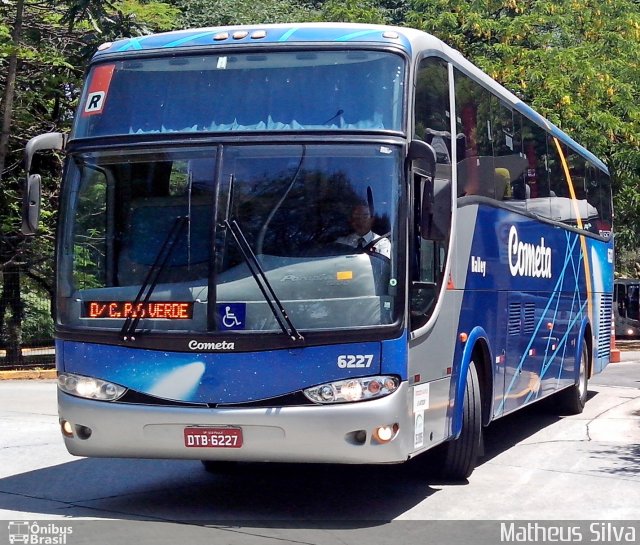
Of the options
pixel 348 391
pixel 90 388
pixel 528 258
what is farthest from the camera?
pixel 528 258

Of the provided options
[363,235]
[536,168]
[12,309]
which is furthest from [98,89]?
[12,309]

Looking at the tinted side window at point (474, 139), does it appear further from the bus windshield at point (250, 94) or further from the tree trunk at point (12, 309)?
the tree trunk at point (12, 309)

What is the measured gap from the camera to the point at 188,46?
860 cm

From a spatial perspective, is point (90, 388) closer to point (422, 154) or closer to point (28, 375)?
point (422, 154)

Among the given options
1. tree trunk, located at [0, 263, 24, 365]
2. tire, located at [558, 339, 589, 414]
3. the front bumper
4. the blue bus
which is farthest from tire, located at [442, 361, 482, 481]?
tree trunk, located at [0, 263, 24, 365]

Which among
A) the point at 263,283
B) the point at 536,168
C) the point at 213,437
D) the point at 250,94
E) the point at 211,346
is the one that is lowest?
the point at 213,437

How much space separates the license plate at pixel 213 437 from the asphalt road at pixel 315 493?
0.57 meters

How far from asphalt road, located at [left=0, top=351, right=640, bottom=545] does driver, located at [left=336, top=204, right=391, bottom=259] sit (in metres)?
1.94

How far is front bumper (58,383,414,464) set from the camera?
7.70 metres

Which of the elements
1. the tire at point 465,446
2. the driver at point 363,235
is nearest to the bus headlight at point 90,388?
the driver at point 363,235

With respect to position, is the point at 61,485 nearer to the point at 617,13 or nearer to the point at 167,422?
the point at 167,422

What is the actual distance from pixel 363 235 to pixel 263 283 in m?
0.78

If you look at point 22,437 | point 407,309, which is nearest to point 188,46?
point 407,309

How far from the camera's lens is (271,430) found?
7766 millimetres
